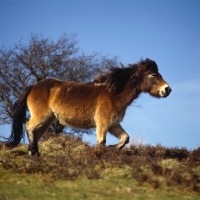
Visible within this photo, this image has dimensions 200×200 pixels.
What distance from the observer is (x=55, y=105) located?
9.93 meters

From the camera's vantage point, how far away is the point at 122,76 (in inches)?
419

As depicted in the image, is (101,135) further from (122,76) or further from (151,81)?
(151,81)

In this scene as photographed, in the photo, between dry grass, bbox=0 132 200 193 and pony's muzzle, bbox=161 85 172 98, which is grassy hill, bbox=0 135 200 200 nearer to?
dry grass, bbox=0 132 200 193

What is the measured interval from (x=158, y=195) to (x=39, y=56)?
78.1 ft

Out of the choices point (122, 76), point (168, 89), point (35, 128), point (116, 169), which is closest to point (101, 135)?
point (35, 128)

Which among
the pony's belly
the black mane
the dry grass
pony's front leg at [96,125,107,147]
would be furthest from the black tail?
the dry grass

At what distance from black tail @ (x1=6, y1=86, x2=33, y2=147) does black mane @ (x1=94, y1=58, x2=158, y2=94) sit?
2.26 m

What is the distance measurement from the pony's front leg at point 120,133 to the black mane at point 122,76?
3.44 ft

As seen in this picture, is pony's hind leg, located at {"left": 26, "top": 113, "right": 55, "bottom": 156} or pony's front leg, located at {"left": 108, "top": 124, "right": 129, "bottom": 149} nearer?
pony's hind leg, located at {"left": 26, "top": 113, "right": 55, "bottom": 156}

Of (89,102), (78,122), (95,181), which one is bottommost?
(95,181)

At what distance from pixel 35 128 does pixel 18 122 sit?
2.95 feet

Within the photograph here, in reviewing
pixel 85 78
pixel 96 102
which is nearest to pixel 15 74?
pixel 85 78

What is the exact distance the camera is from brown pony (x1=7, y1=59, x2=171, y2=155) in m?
9.80

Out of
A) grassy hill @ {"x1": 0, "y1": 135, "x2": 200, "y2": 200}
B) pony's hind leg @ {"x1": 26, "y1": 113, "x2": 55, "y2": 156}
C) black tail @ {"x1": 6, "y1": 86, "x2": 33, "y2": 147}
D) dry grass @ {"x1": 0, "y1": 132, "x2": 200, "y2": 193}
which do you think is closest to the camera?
grassy hill @ {"x1": 0, "y1": 135, "x2": 200, "y2": 200}
